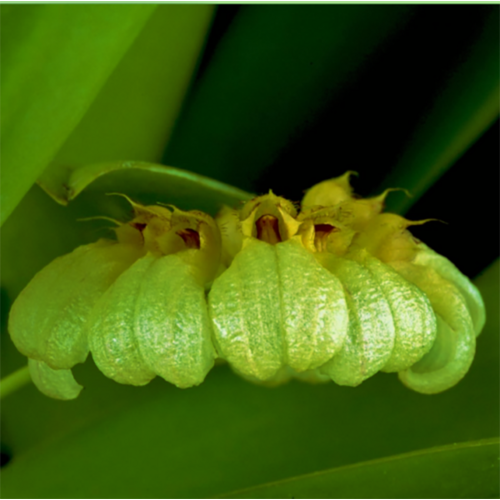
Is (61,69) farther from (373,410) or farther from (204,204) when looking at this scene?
(373,410)

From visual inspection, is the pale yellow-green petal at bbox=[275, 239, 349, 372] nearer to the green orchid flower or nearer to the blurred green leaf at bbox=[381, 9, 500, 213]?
the green orchid flower

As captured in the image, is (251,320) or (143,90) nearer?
(251,320)

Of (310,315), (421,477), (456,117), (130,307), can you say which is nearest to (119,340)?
(130,307)

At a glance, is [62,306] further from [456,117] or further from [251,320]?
[456,117]

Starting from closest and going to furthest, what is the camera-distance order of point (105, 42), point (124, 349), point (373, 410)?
point (105, 42) < point (124, 349) < point (373, 410)

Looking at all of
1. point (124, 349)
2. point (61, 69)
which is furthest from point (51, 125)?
point (124, 349)

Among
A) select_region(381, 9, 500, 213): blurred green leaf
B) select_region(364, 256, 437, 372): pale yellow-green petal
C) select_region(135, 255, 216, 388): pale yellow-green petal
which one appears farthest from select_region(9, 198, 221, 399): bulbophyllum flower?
select_region(381, 9, 500, 213): blurred green leaf
